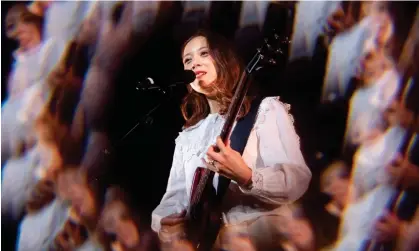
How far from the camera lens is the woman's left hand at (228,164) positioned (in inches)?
68.9

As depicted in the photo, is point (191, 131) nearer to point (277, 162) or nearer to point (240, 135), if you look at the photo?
point (240, 135)

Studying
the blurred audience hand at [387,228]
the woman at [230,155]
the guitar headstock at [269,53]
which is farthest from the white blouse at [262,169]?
the blurred audience hand at [387,228]

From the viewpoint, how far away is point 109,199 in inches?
77.5

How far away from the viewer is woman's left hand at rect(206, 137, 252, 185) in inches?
68.9

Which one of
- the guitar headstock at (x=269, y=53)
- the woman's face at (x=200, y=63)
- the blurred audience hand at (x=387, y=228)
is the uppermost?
the guitar headstock at (x=269, y=53)

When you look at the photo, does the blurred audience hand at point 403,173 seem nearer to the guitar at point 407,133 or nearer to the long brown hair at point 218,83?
the guitar at point 407,133

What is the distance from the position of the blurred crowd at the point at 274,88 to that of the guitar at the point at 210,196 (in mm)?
Answer: 84

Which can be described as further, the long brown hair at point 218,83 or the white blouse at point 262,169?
the long brown hair at point 218,83

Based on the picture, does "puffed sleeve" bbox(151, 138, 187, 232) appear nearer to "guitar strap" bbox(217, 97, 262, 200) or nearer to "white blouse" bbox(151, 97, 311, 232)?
"white blouse" bbox(151, 97, 311, 232)

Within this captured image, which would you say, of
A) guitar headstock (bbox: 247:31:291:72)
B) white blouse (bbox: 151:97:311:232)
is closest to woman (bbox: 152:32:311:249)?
white blouse (bbox: 151:97:311:232)

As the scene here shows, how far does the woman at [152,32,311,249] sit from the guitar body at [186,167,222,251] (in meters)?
0.03

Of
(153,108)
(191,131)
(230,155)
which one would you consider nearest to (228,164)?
(230,155)

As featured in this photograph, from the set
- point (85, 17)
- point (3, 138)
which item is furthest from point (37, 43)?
point (3, 138)

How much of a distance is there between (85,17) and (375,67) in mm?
1245
